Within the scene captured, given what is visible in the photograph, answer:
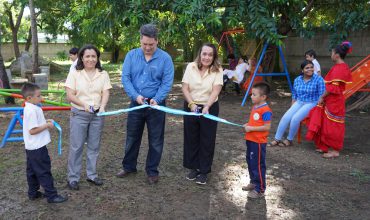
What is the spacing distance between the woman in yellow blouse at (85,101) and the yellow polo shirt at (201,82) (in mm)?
901

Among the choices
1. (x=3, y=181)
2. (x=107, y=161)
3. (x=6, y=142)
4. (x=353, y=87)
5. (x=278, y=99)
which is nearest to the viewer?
A: (x=3, y=181)

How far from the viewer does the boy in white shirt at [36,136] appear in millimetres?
3408

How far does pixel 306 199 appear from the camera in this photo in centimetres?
393

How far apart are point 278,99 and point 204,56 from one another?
23.1 feet

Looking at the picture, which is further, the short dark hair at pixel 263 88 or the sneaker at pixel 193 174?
the sneaker at pixel 193 174

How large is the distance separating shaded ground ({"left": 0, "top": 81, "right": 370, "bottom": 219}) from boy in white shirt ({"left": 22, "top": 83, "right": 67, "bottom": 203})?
311 millimetres

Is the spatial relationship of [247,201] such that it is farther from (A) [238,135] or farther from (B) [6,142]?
(B) [6,142]

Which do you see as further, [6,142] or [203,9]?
[203,9]

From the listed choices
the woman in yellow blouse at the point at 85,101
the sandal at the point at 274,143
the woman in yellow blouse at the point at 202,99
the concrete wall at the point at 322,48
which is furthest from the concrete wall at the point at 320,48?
the woman in yellow blouse at the point at 85,101

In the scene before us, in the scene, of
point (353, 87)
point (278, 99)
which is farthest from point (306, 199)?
point (278, 99)

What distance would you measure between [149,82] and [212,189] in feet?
4.48

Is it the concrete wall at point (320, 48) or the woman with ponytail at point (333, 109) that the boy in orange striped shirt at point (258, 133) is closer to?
the woman with ponytail at point (333, 109)

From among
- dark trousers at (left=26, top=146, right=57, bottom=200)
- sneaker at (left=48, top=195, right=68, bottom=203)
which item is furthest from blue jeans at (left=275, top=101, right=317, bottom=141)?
dark trousers at (left=26, top=146, right=57, bottom=200)

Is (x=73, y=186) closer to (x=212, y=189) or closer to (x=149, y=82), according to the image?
(x=149, y=82)
